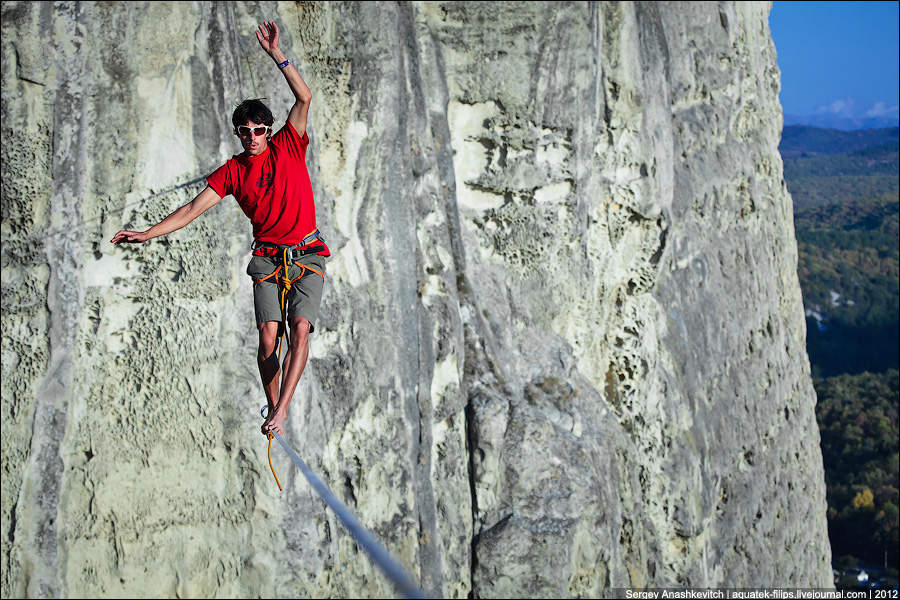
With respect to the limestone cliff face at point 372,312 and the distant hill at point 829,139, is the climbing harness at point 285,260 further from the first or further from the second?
the distant hill at point 829,139

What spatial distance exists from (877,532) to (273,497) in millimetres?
22095

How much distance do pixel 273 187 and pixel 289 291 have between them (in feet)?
1.49

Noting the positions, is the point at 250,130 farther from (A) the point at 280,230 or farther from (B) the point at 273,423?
(B) the point at 273,423

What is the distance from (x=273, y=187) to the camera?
3.86m

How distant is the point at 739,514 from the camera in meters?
11.1

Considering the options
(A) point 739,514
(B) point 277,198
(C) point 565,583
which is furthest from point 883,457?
(B) point 277,198

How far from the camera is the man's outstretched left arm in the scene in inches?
141

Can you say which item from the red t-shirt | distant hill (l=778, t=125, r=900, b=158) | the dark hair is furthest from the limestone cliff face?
distant hill (l=778, t=125, r=900, b=158)

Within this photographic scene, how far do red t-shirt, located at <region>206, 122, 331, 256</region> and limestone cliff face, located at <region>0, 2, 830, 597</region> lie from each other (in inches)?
116

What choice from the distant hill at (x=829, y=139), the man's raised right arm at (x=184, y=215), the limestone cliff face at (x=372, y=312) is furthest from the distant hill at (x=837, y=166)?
the man's raised right arm at (x=184, y=215)

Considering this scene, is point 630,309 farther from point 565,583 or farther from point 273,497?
point 273,497

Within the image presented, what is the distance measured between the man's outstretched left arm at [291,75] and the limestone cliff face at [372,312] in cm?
301

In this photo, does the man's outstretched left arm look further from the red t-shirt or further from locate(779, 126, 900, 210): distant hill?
locate(779, 126, 900, 210): distant hill

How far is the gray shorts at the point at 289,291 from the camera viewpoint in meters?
3.87
